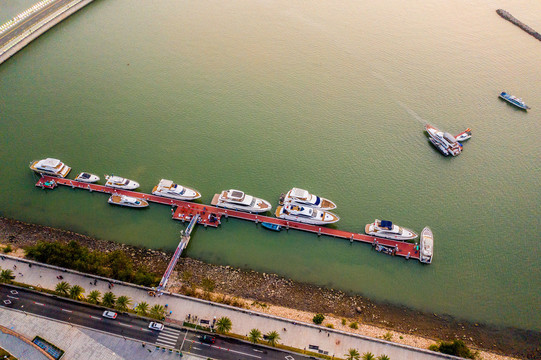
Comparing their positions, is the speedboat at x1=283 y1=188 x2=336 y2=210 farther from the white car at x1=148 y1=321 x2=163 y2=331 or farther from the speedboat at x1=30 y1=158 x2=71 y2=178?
the speedboat at x1=30 y1=158 x2=71 y2=178

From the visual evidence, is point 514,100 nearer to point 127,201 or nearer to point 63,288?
point 127,201

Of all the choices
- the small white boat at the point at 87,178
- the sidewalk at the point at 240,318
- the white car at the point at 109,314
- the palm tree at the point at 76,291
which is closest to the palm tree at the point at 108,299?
the white car at the point at 109,314

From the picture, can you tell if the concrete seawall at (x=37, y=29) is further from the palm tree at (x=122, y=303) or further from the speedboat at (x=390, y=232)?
the speedboat at (x=390, y=232)

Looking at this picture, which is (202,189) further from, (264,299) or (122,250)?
(264,299)

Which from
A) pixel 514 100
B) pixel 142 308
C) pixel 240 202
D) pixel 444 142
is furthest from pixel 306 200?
pixel 514 100

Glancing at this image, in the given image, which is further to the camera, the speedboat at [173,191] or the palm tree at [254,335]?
the speedboat at [173,191]

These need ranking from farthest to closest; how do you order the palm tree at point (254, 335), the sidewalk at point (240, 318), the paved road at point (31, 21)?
1. the paved road at point (31, 21)
2. the sidewalk at point (240, 318)
3. the palm tree at point (254, 335)
